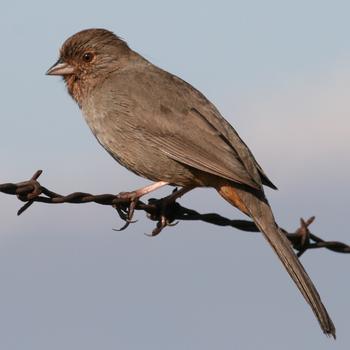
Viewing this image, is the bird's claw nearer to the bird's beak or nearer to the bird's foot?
the bird's foot

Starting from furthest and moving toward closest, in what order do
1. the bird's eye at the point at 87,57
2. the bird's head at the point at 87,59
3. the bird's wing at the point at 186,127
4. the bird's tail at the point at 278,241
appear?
the bird's eye at the point at 87,57, the bird's head at the point at 87,59, the bird's wing at the point at 186,127, the bird's tail at the point at 278,241

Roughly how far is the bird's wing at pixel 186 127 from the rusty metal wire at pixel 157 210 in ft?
1.38

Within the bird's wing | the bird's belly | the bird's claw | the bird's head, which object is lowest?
the bird's claw

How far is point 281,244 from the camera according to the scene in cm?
605

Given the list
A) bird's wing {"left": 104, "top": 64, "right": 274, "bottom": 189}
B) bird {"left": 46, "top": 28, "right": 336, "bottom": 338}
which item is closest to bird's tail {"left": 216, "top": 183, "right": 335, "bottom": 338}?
bird {"left": 46, "top": 28, "right": 336, "bottom": 338}

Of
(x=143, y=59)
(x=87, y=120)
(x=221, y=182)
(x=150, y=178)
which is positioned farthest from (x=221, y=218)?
(x=143, y=59)

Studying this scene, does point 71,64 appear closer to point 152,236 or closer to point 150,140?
point 150,140

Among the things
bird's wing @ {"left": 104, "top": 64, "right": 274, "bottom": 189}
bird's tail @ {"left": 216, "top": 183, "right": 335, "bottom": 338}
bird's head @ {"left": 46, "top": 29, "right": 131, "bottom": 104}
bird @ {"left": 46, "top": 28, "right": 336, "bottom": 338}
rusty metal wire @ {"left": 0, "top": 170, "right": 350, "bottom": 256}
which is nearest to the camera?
rusty metal wire @ {"left": 0, "top": 170, "right": 350, "bottom": 256}

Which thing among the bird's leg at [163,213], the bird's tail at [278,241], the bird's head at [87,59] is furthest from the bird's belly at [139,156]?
A: the bird's head at [87,59]

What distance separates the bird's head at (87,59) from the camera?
773cm

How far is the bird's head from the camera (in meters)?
7.73

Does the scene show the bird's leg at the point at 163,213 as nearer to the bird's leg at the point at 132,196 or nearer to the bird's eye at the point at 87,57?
the bird's leg at the point at 132,196

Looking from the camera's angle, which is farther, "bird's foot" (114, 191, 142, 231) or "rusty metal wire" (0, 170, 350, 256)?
"bird's foot" (114, 191, 142, 231)

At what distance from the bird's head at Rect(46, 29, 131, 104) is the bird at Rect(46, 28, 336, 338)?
0.02 m
